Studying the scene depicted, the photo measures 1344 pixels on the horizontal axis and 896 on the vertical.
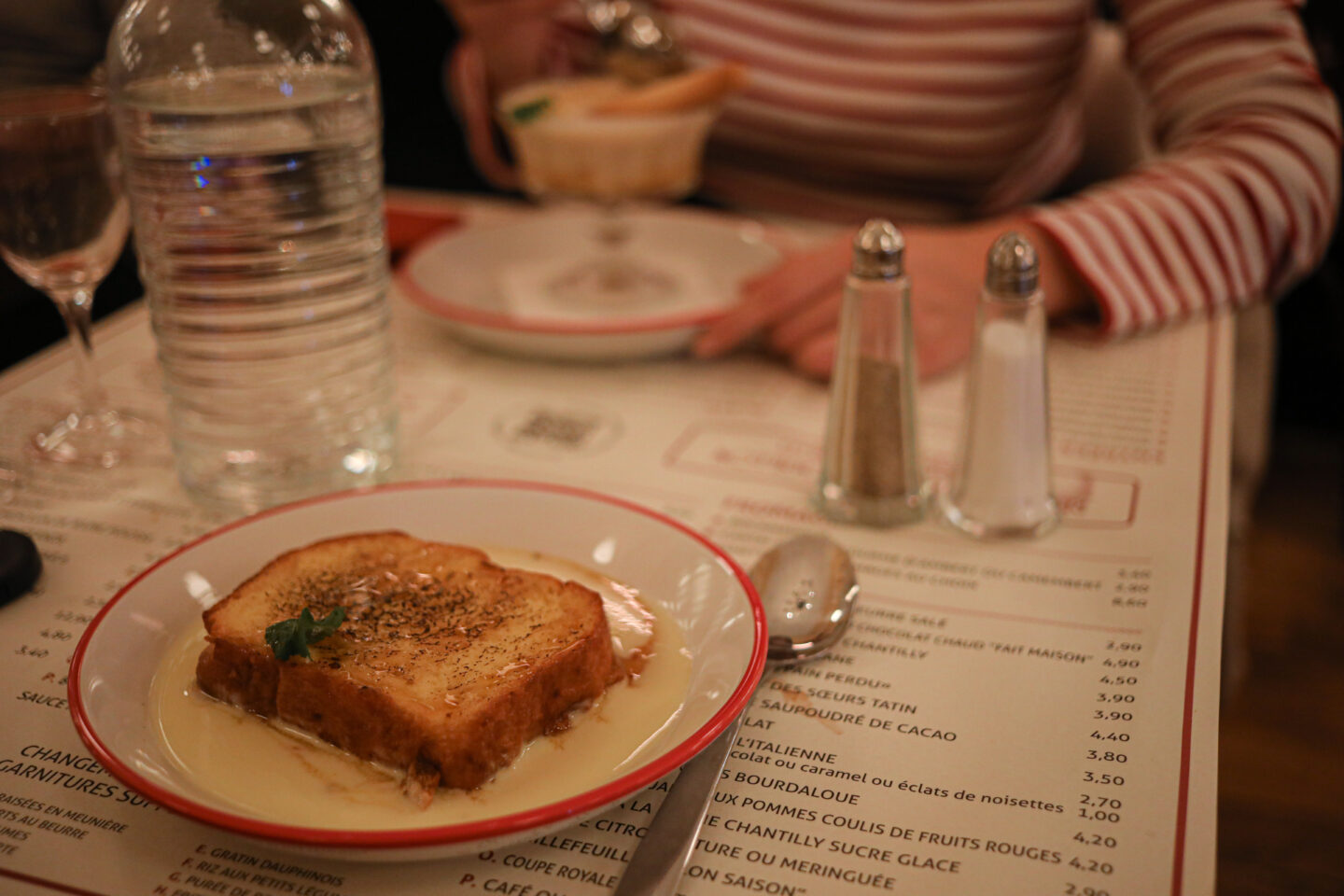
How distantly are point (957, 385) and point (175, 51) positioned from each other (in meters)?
0.72

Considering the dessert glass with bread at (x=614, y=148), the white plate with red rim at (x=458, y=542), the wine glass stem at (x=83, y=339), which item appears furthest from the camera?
the dessert glass with bread at (x=614, y=148)

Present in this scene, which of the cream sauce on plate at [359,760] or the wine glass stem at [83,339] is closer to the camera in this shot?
the cream sauce on plate at [359,760]

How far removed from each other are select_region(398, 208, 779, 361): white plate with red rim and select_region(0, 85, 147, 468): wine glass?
0.30m

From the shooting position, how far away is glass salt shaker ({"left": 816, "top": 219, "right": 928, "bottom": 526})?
28.2 inches

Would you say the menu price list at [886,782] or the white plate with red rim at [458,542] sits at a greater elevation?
the white plate with red rim at [458,542]

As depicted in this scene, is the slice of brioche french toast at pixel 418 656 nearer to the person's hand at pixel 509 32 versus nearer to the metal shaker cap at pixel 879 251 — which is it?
the metal shaker cap at pixel 879 251

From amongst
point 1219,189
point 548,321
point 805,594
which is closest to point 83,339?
point 548,321

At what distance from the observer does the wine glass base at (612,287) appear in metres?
1.15

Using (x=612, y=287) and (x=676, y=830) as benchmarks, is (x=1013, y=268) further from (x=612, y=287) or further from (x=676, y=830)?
(x=612, y=287)

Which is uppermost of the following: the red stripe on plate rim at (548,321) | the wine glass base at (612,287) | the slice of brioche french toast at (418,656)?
the slice of brioche french toast at (418,656)

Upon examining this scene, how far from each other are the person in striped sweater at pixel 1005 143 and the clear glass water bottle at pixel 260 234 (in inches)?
13.9

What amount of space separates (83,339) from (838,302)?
671mm

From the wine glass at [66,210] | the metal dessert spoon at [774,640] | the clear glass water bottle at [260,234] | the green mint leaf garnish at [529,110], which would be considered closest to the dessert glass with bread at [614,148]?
the green mint leaf garnish at [529,110]

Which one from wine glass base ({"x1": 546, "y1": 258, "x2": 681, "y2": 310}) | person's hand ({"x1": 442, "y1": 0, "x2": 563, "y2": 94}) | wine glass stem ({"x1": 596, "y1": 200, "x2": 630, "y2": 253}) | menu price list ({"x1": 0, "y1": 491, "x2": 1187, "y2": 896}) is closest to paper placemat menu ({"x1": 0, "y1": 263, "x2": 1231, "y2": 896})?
menu price list ({"x1": 0, "y1": 491, "x2": 1187, "y2": 896})
